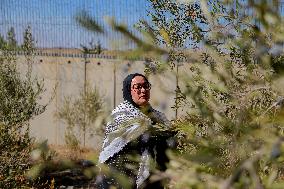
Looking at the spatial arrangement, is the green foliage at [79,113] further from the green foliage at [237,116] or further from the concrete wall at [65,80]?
the green foliage at [237,116]

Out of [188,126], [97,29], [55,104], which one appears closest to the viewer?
[97,29]

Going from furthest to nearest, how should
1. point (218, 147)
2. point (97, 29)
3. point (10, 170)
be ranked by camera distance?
point (10, 170) < point (218, 147) < point (97, 29)

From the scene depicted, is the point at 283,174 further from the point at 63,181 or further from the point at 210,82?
the point at 63,181

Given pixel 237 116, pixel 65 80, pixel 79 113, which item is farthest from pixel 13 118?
pixel 237 116

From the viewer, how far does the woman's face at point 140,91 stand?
4.16 metres

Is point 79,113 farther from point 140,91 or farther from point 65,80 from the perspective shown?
point 140,91

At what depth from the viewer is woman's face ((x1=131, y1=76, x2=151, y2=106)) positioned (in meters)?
4.16

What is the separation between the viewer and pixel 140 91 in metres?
4.21

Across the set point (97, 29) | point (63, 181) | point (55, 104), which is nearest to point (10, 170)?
point (63, 181)

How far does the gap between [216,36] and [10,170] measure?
5.21m

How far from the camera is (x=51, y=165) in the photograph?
1354 mm

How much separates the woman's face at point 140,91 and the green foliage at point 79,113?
8304 mm

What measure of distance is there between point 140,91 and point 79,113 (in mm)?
9077

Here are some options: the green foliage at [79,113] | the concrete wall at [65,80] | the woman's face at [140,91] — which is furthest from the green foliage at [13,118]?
the concrete wall at [65,80]
